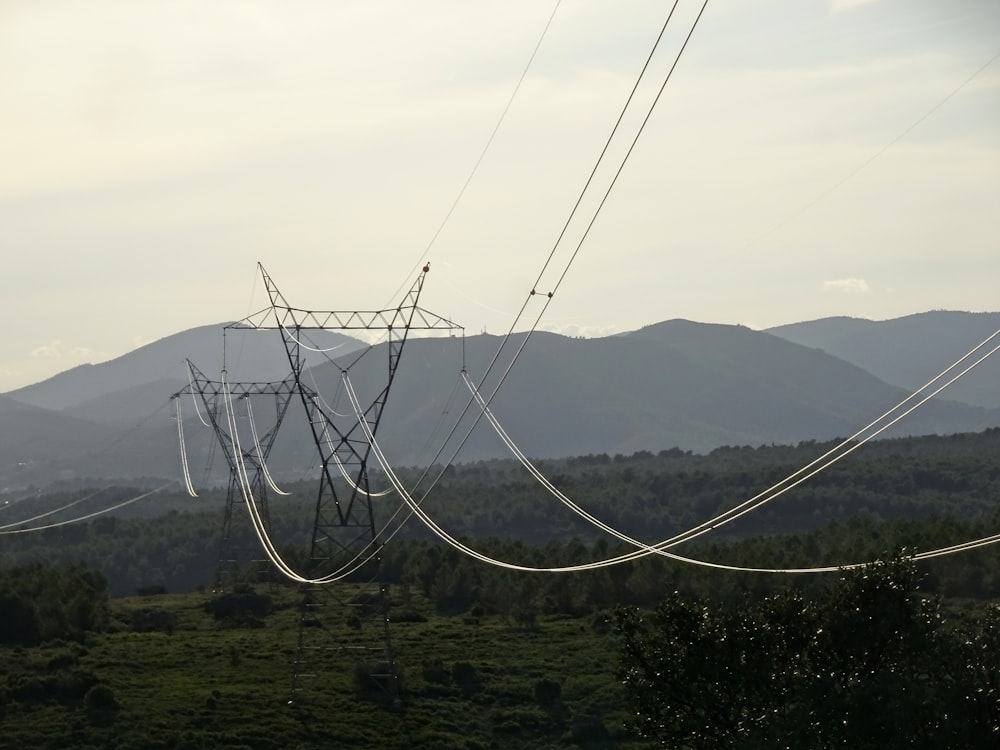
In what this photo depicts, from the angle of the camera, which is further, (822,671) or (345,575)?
(345,575)

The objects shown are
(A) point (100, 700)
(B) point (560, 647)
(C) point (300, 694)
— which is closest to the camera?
(A) point (100, 700)

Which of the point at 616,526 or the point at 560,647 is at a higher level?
the point at 616,526

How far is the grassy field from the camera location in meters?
64.2

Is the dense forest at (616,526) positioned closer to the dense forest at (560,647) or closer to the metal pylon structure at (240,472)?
the dense forest at (560,647)

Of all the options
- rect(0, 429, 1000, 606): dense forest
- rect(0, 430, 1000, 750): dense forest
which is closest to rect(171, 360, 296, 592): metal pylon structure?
rect(0, 430, 1000, 750): dense forest

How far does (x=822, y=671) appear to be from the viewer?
37.9 meters

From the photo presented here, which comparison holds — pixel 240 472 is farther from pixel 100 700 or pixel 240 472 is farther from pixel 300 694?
pixel 100 700

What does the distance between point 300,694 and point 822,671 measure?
38.6m

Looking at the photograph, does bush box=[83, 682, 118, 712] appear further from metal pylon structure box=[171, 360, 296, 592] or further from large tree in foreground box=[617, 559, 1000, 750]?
large tree in foreground box=[617, 559, 1000, 750]

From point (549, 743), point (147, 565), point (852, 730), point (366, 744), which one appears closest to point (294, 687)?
point (366, 744)

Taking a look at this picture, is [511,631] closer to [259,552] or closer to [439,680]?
[439,680]

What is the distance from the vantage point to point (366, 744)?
63.4 m

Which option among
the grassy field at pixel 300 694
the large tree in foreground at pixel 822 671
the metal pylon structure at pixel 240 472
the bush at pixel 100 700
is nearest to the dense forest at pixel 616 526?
the metal pylon structure at pixel 240 472

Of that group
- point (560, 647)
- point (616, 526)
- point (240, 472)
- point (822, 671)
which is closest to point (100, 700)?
point (240, 472)
